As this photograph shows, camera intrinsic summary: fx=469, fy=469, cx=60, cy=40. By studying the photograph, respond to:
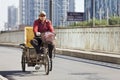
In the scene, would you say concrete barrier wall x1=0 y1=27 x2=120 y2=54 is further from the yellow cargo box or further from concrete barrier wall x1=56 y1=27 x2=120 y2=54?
the yellow cargo box

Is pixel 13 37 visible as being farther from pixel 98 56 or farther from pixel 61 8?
pixel 61 8

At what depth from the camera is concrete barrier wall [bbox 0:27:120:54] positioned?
25.4m

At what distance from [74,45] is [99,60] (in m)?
10.00

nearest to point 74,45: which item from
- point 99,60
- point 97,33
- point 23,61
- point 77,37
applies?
point 77,37

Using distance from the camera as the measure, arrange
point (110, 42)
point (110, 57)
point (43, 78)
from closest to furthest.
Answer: point (43, 78) → point (110, 57) → point (110, 42)

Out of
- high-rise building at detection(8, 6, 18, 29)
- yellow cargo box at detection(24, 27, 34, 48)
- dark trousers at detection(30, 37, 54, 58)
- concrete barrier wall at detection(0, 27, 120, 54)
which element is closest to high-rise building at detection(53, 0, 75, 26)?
high-rise building at detection(8, 6, 18, 29)

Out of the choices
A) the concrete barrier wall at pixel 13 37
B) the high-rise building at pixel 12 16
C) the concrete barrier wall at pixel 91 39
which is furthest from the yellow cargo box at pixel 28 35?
the high-rise building at pixel 12 16

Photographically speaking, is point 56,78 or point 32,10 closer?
point 56,78

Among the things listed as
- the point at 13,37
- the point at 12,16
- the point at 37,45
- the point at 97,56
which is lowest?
the point at 13,37

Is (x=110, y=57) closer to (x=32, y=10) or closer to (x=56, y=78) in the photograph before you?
(x=56, y=78)

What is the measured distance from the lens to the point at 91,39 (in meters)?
29.0

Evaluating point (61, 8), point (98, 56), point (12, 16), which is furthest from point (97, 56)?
point (12, 16)

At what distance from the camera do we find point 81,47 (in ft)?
101

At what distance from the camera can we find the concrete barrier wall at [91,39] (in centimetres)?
2538
